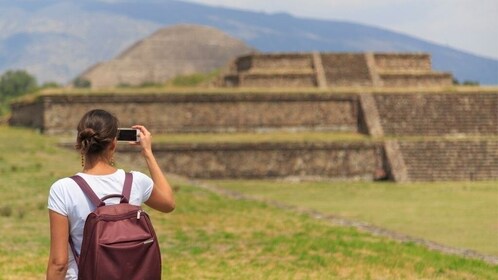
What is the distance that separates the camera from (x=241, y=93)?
27812 millimetres

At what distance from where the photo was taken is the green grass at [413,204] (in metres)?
13.6

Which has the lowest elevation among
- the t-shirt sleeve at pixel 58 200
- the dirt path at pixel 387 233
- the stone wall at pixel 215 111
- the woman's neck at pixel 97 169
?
the dirt path at pixel 387 233

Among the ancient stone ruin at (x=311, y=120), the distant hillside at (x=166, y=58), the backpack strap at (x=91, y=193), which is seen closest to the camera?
the backpack strap at (x=91, y=193)

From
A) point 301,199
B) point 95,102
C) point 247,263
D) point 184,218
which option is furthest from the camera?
point 95,102

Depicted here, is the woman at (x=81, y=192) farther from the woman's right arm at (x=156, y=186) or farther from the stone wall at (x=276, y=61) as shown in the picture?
the stone wall at (x=276, y=61)

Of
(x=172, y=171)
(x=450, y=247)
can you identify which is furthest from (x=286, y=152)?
(x=450, y=247)

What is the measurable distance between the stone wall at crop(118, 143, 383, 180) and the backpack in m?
21.0

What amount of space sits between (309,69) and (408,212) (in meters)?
18.1

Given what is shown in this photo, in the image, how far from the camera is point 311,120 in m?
28.0

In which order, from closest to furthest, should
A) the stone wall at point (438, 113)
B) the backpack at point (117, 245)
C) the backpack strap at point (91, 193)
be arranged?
the backpack at point (117, 245), the backpack strap at point (91, 193), the stone wall at point (438, 113)

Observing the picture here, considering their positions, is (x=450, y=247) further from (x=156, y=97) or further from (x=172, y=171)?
(x=156, y=97)

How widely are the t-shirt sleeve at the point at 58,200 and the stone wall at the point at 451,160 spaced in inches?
788

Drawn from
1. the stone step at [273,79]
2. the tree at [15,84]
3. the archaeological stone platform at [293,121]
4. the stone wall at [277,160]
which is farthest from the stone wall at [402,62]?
the tree at [15,84]

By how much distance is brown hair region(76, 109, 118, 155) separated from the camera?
448cm
